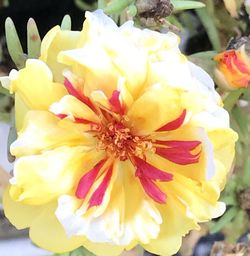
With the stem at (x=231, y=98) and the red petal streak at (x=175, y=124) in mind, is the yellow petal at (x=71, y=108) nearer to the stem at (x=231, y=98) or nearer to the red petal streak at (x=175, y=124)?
the red petal streak at (x=175, y=124)

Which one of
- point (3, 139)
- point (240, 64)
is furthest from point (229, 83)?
point (3, 139)

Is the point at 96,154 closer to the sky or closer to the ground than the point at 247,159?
closer to the sky

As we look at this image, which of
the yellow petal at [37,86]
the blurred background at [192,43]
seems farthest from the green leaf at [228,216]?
the yellow petal at [37,86]

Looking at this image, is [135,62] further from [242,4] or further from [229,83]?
[242,4]

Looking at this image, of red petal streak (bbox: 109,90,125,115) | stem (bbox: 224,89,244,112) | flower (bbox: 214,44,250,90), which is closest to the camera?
red petal streak (bbox: 109,90,125,115)

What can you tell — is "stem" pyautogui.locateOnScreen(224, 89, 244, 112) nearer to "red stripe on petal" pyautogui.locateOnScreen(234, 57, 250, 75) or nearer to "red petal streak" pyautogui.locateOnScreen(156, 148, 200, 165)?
"red stripe on petal" pyautogui.locateOnScreen(234, 57, 250, 75)

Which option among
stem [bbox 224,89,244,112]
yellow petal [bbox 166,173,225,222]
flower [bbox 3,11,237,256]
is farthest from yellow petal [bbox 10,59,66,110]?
stem [bbox 224,89,244,112]
